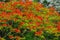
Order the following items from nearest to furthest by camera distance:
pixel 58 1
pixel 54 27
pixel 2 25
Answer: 1. pixel 2 25
2. pixel 54 27
3. pixel 58 1

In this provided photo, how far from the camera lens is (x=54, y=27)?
6414 mm

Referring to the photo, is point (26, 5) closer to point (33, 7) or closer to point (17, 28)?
point (33, 7)

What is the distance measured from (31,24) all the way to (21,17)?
1.05 feet

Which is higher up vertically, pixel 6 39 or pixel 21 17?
pixel 21 17

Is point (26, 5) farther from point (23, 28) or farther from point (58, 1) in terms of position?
point (58, 1)

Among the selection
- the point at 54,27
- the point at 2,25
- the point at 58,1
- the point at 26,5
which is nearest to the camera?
the point at 2,25

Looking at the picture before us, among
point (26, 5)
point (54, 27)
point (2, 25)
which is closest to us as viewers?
point (2, 25)

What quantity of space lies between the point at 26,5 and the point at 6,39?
1.30m

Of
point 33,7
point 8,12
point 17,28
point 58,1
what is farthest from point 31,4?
point 58,1

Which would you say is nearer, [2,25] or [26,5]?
[2,25]

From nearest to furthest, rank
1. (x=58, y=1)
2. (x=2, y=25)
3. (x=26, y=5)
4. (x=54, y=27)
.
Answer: (x=2, y=25), (x=54, y=27), (x=26, y=5), (x=58, y=1)

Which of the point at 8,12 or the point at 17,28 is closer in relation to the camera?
the point at 17,28

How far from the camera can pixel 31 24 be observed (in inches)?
237

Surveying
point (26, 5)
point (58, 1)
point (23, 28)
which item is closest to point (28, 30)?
point (23, 28)
